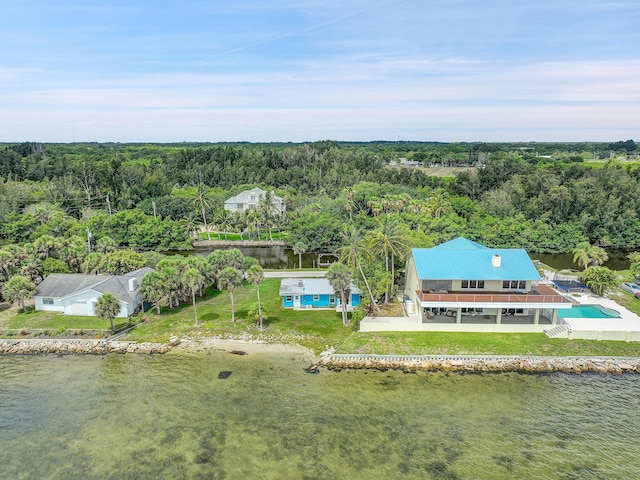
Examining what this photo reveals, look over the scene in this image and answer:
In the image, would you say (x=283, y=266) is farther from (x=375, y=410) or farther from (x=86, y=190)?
(x=86, y=190)

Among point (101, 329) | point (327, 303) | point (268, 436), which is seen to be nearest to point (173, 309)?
point (101, 329)

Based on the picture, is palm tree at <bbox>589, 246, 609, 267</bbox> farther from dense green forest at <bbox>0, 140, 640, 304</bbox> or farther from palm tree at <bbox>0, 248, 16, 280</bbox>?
palm tree at <bbox>0, 248, 16, 280</bbox>

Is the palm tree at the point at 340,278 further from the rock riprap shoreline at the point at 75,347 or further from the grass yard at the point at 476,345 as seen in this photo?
the rock riprap shoreline at the point at 75,347

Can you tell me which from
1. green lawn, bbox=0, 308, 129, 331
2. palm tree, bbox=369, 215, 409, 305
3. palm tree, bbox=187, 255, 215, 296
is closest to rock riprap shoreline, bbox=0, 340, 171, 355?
green lawn, bbox=0, 308, 129, 331

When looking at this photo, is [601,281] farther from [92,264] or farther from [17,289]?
[17,289]

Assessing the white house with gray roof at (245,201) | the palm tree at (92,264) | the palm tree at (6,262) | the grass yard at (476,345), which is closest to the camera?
the grass yard at (476,345)

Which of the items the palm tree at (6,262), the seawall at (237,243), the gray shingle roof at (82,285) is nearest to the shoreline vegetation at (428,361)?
the gray shingle roof at (82,285)

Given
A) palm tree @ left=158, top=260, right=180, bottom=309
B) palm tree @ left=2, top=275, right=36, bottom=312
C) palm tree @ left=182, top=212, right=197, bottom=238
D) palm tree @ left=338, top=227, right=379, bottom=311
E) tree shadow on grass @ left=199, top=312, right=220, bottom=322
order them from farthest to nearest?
1. palm tree @ left=182, top=212, right=197, bottom=238
2. palm tree @ left=2, top=275, right=36, bottom=312
3. palm tree @ left=158, top=260, right=180, bottom=309
4. tree shadow on grass @ left=199, top=312, right=220, bottom=322
5. palm tree @ left=338, top=227, right=379, bottom=311

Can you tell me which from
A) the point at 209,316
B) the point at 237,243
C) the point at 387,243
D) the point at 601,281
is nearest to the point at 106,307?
the point at 209,316
